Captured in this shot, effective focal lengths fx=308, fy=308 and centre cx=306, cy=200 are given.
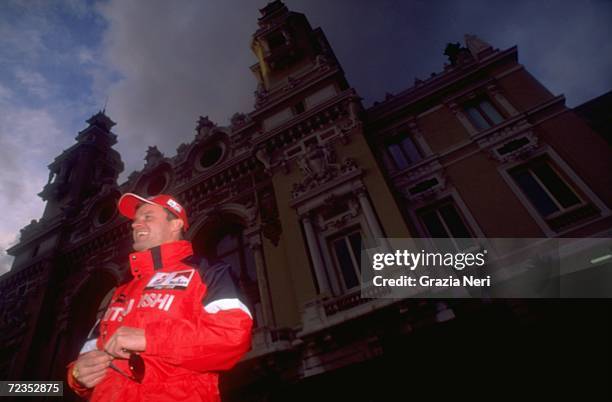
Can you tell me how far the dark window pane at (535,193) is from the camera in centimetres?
885

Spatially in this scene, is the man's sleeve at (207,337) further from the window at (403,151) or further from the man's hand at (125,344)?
the window at (403,151)

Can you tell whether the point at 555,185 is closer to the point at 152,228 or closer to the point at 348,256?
the point at 348,256

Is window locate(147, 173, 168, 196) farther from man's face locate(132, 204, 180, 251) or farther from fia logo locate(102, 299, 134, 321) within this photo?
fia logo locate(102, 299, 134, 321)

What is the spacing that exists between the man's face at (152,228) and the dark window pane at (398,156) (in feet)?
31.7

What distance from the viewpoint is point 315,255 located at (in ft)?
30.9

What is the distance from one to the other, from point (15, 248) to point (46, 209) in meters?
3.09

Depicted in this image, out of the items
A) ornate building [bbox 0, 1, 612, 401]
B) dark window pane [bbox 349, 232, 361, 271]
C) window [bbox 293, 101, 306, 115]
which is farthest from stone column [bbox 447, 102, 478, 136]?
window [bbox 293, 101, 306, 115]

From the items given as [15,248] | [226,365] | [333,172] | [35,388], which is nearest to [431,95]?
[333,172]

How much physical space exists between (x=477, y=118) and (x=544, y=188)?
3.67m

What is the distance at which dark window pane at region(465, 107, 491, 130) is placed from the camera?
37.0 feet

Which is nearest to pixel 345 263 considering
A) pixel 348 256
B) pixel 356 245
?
Answer: pixel 348 256

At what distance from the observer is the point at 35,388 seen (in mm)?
11922

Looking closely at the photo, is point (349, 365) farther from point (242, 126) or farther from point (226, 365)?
point (242, 126)

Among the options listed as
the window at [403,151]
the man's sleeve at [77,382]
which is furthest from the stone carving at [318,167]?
the man's sleeve at [77,382]
